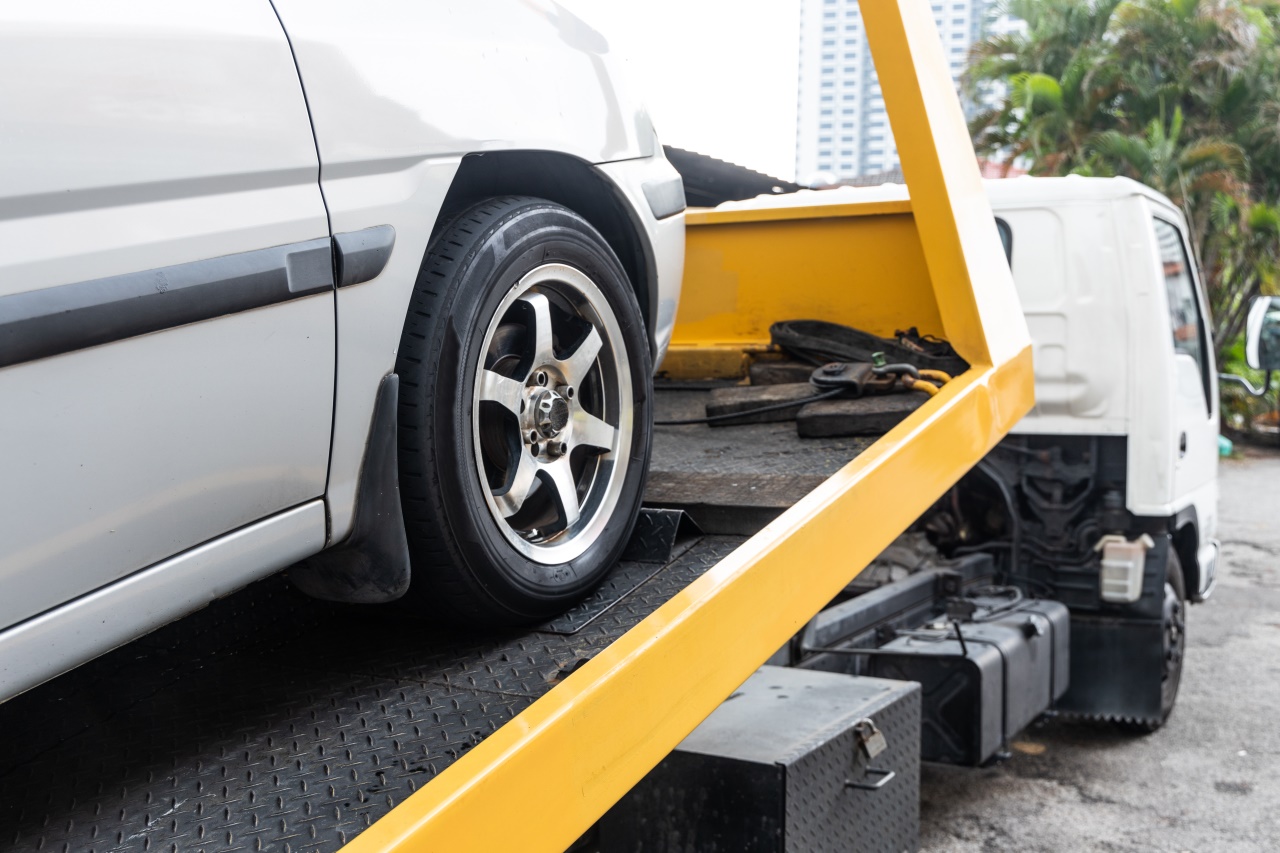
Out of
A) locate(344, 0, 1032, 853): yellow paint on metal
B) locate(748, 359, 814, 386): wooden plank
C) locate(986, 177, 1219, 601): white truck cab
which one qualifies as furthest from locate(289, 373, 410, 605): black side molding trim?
locate(986, 177, 1219, 601): white truck cab

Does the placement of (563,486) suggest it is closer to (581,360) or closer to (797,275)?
(581,360)

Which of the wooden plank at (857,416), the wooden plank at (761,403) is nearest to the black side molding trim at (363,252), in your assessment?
the wooden plank at (857,416)

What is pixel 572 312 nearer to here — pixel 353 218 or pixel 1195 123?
pixel 353 218

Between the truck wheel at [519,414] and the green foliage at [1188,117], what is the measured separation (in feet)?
46.1

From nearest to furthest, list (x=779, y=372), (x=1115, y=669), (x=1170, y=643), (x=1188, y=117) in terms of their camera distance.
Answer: (x=779, y=372), (x=1115, y=669), (x=1170, y=643), (x=1188, y=117)

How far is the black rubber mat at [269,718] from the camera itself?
1.39 m

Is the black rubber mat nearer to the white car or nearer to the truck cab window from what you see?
the white car

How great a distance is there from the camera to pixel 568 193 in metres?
2.24

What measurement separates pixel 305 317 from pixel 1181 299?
467 cm

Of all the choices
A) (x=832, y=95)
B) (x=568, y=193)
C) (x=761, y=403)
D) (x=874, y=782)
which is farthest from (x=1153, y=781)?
(x=832, y=95)

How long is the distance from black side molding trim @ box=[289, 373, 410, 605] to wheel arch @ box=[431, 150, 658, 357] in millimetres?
346

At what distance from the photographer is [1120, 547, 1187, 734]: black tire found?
16.1 feet

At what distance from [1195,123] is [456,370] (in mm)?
16391

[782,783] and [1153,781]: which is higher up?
[782,783]
